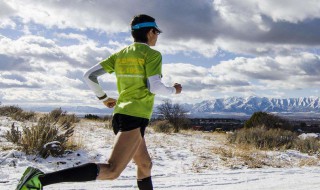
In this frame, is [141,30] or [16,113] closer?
[141,30]

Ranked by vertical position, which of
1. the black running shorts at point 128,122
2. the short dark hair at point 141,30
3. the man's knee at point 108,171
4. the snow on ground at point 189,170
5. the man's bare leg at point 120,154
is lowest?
the snow on ground at point 189,170

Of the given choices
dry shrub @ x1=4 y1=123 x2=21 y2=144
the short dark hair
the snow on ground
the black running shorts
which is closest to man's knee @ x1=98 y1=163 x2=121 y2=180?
the black running shorts

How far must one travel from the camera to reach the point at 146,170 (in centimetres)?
378

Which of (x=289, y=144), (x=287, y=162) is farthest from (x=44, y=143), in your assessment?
(x=289, y=144)

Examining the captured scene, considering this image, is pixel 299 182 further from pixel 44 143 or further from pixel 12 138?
pixel 12 138

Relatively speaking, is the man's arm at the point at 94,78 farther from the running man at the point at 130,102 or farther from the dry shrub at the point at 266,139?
the dry shrub at the point at 266,139

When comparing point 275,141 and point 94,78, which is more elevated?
point 94,78

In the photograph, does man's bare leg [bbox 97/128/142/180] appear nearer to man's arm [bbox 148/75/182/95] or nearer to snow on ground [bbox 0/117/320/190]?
man's arm [bbox 148/75/182/95]

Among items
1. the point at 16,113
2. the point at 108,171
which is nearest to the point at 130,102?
the point at 108,171

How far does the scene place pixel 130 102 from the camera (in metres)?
3.27

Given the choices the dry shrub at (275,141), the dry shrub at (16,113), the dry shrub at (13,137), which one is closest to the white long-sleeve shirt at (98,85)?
the dry shrub at (13,137)

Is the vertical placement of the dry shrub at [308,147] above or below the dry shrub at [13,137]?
below

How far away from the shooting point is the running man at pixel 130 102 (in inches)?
119

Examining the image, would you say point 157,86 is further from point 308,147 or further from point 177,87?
point 308,147
